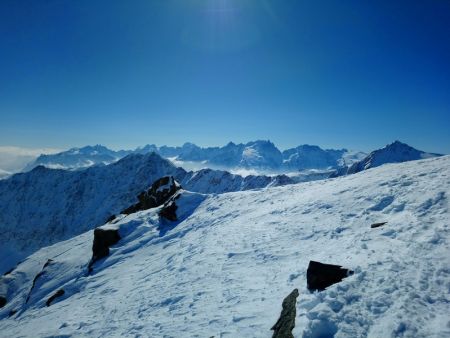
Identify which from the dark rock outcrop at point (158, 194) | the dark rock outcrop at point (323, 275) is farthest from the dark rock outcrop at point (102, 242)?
the dark rock outcrop at point (323, 275)

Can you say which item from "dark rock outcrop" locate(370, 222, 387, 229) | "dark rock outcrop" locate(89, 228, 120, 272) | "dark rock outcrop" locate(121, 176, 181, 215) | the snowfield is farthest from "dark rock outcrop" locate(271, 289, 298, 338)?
"dark rock outcrop" locate(121, 176, 181, 215)

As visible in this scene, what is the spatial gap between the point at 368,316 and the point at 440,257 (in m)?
3.79

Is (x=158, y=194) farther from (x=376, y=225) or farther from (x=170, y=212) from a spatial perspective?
(x=376, y=225)

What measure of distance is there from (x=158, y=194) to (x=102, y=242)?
→ 16.8 m

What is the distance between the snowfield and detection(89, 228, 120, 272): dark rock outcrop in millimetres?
1540

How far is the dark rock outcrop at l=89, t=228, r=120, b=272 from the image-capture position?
31328 millimetres

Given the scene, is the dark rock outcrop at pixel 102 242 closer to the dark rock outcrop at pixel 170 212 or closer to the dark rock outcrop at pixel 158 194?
the dark rock outcrop at pixel 170 212

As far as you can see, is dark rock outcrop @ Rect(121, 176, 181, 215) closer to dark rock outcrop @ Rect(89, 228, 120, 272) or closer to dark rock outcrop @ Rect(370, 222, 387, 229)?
dark rock outcrop @ Rect(89, 228, 120, 272)

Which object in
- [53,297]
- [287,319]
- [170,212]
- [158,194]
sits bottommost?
[53,297]

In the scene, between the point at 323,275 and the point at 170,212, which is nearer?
the point at 323,275

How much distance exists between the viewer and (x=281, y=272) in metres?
14.5

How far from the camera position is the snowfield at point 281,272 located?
376 inches

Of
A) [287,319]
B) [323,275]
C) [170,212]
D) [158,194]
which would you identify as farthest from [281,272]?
[158,194]

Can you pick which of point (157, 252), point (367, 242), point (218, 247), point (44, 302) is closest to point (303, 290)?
point (367, 242)
